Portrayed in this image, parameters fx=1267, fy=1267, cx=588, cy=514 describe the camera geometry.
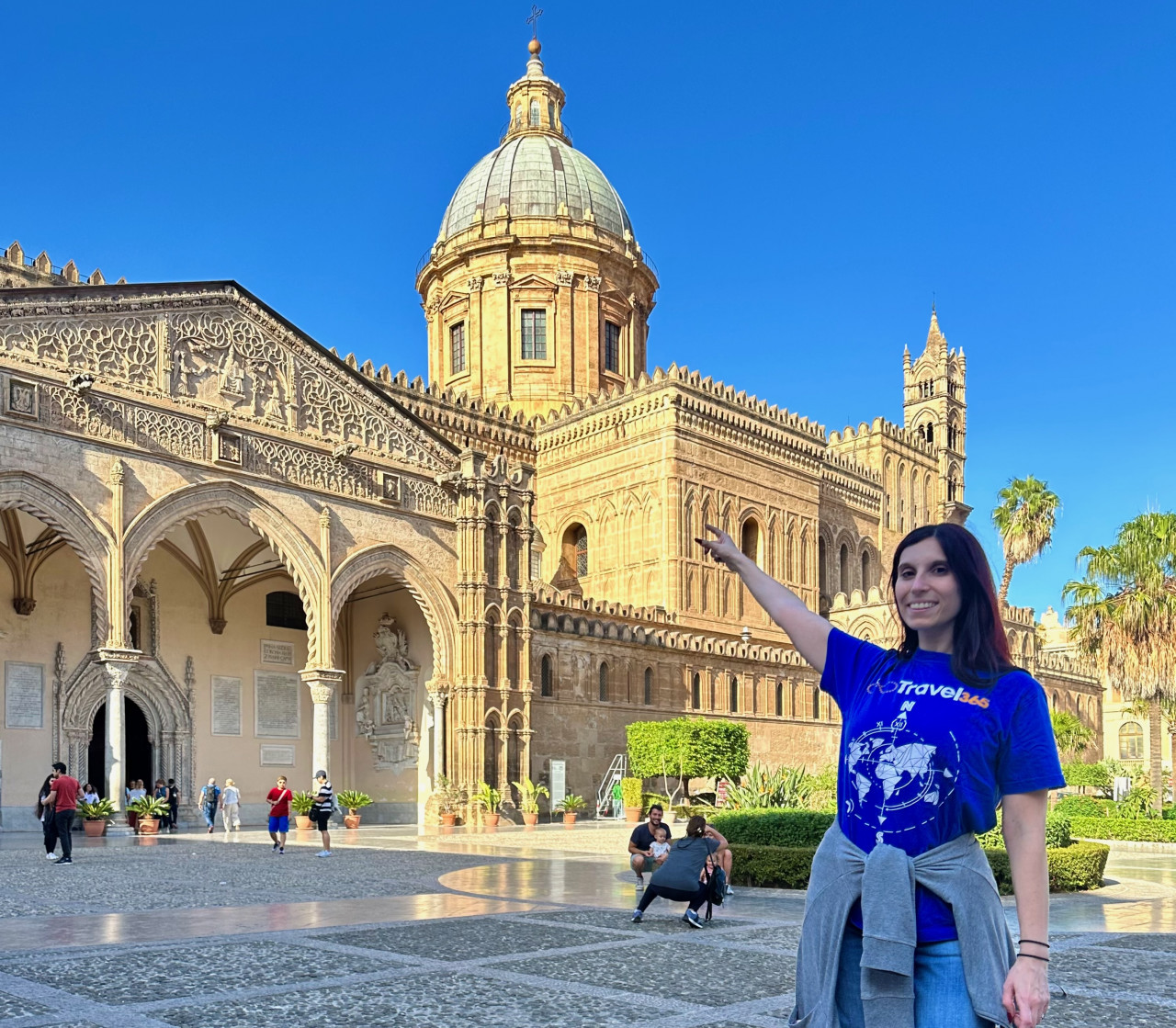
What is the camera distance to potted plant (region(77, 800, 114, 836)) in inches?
902

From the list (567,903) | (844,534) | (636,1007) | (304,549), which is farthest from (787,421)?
(636,1007)

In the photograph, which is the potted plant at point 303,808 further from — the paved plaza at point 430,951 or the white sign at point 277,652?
the paved plaza at point 430,951

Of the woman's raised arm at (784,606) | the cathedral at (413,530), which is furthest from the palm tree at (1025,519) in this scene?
the woman's raised arm at (784,606)

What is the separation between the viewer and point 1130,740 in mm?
62469

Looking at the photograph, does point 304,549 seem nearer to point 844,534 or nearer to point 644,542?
point 644,542

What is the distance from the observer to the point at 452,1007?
21.7 ft

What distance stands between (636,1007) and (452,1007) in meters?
0.98

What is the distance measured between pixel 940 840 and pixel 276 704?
31.3 meters

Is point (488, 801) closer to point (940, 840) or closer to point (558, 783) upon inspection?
point (558, 783)

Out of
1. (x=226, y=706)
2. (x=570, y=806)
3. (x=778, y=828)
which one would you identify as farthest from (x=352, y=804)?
(x=778, y=828)

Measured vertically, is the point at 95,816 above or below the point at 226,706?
below

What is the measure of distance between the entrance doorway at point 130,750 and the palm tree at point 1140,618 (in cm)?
2277

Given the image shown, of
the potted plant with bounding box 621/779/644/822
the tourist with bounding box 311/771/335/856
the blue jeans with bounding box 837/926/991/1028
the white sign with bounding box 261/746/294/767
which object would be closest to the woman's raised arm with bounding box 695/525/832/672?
the blue jeans with bounding box 837/926/991/1028

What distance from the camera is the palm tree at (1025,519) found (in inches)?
1729
